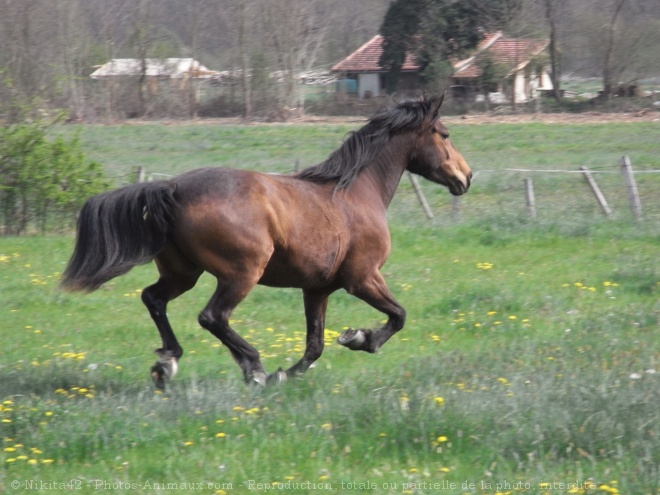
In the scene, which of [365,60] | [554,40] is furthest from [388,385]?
[365,60]

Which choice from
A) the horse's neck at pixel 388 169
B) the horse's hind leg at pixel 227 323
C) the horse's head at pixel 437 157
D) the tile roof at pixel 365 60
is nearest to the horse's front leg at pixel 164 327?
the horse's hind leg at pixel 227 323

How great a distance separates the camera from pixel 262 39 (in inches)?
2026

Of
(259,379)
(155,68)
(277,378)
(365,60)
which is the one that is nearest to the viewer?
(259,379)

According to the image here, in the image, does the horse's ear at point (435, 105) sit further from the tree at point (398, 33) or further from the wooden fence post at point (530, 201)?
the tree at point (398, 33)

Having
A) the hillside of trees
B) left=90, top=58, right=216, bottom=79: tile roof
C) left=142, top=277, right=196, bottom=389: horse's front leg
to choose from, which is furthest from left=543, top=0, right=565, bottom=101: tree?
left=142, top=277, right=196, bottom=389: horse's front leg

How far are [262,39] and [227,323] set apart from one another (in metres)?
46.8

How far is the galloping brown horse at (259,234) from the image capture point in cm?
627

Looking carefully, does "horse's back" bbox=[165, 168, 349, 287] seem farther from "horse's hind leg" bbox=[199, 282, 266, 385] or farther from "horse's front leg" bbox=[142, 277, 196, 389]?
"horse's front leg" bbox=[142, 277, 196, 389]

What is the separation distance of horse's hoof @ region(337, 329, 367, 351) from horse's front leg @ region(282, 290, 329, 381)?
0.29 metres

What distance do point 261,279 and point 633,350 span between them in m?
3.10

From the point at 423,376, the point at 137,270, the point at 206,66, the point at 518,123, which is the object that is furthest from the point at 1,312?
the point at 206,66

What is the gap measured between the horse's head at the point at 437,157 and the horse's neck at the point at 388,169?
141 mm

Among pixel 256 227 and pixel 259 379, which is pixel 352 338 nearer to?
pixel 259 379

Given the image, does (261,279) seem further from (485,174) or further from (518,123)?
(518,123)
